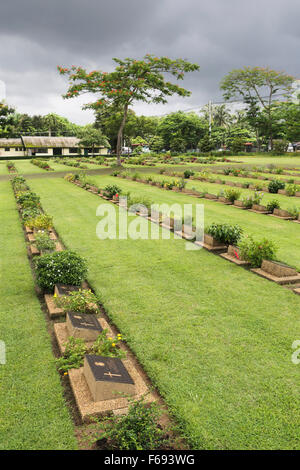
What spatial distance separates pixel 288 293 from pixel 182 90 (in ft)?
81.4

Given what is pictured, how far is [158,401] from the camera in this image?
10.5 feet

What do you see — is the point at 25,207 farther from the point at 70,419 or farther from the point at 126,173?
the point at 126,173

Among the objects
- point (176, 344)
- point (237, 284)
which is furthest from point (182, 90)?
point (176, 344)

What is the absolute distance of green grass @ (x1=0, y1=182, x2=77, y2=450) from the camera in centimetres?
277

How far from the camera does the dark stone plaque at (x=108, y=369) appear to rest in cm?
316

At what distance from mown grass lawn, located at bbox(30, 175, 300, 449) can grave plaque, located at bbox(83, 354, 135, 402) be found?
365 millimetres

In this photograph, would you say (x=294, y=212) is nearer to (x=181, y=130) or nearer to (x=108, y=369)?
(x=108, y=369)

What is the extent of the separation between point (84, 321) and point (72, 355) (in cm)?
59

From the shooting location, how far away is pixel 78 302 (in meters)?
4.57

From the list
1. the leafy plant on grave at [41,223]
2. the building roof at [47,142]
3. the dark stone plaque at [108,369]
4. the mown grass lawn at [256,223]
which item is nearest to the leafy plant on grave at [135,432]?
the dark stone plaque at [108,369]

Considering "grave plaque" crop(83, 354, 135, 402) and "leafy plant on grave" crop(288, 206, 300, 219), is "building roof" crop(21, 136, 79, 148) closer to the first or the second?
"leafy plant on grave" crop(288, 206, 300, 219)

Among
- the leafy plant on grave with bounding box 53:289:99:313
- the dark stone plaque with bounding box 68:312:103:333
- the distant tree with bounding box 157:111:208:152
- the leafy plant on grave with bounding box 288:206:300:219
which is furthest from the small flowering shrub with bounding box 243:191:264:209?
the distant tree with bounding box 157:111:208:152

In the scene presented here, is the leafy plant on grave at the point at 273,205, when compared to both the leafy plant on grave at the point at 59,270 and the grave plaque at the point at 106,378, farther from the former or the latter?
the grave plaque at the point at 106,378
